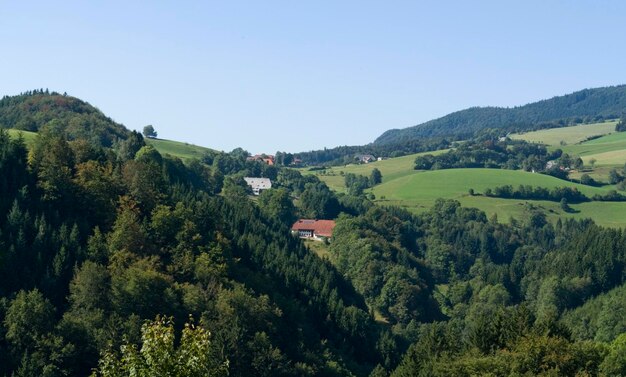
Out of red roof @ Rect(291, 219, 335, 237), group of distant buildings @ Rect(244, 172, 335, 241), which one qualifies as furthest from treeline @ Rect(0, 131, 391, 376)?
red roof @ Rect(291, 219, 335, 237)

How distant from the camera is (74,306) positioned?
229 ft

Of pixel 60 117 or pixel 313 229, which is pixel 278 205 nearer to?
pixel 313 229

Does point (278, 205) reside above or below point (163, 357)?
below

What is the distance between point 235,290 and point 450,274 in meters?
94.8

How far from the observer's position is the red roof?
158875 mm

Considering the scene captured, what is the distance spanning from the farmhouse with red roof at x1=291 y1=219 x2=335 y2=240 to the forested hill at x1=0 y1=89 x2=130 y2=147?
122 feet

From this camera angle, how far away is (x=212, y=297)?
7725 cm

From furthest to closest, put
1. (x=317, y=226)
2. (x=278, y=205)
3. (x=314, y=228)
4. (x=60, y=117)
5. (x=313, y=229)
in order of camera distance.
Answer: (x=278, y=205)
(x=317, y=226)
(x=314, y=228)
(x=313, y=229)
(x=60, y=117)

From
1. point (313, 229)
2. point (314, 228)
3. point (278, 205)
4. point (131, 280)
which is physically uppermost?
point (131, 280)

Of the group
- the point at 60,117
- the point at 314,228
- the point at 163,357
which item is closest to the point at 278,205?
the point at 314,228

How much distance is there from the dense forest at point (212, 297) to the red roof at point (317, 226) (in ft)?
71.8

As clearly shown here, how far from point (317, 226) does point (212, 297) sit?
281 feet

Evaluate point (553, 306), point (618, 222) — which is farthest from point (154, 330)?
point (618, 222)

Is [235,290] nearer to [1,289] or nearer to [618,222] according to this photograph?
[1,289]
